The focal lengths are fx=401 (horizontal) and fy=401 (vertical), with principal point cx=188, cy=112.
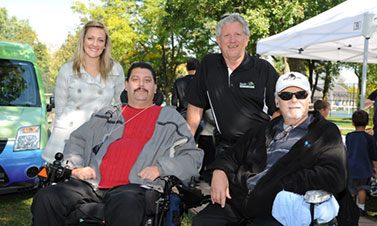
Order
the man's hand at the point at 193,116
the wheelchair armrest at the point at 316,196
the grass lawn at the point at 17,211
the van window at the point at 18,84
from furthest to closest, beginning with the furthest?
the van window at the point at 18,84 < the grass lawn at the point at 17,211 < the man's hand at the point at 193,116 < the wheelchair armrest at the point at 316,196

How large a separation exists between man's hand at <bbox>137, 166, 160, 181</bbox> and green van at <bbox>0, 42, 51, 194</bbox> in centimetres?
280

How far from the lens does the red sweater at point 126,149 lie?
3.18 meters

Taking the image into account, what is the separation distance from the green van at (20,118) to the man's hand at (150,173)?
2.80m

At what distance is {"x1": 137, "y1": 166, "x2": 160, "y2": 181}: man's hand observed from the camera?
9.86ft

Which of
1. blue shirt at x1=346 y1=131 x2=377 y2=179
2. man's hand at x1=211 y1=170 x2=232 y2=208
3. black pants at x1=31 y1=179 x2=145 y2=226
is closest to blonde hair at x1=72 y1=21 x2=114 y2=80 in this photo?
black pants at x1=31 y1=179 x2=145 y2=226

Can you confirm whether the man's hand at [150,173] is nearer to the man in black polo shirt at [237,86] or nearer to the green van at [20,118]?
the man in black polo shirt at [237,86]

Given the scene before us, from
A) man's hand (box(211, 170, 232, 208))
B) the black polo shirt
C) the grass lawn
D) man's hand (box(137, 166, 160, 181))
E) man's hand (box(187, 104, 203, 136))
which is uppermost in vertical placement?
the black polo shirt

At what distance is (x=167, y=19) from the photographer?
21.5m

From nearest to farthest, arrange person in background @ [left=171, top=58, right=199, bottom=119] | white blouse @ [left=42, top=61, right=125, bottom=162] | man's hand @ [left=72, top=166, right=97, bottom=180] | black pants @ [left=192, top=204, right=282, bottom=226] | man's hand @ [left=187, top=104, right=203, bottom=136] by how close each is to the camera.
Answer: black pants @ [left=192, top=204, right=282, bottom=226], man's hand @ [left=72, top=166, right=97, bottom=180], man's hand @ [left=187, top=104, right=203, bottom=136], white blouse @ [left=42, top=61, right=125, bottom=162], person in background @ [left=171, top=58, right=199, bottom=119]

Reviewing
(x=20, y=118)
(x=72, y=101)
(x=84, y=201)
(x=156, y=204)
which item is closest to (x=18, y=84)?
(x=20, y=118)

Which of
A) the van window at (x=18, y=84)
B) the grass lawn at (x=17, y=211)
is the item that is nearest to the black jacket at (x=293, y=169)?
the grass lawn at (x=17, y=211)

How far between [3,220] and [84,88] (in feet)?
6.74

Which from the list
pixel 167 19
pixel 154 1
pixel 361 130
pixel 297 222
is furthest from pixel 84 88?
pixel 154 1

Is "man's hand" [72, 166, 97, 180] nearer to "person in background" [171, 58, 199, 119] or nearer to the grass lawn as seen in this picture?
the grass lawn
